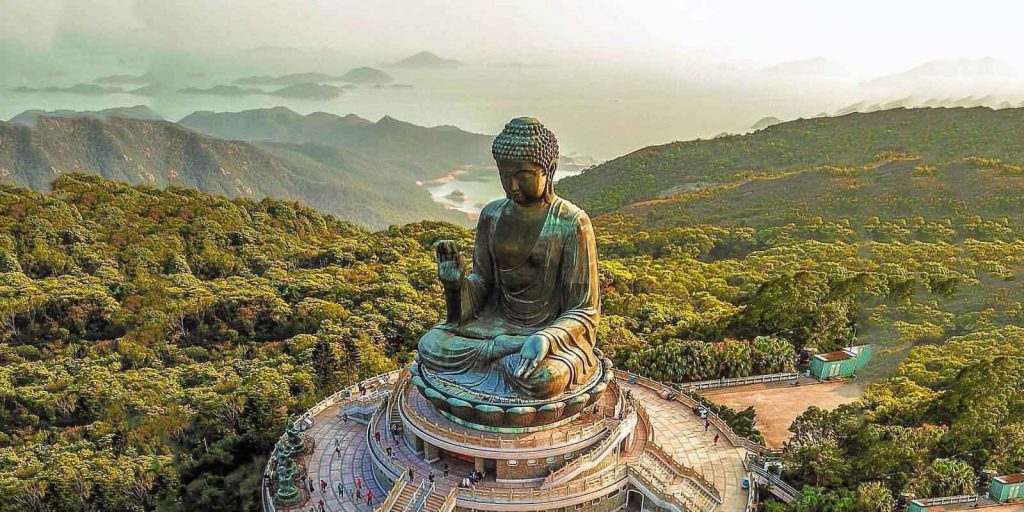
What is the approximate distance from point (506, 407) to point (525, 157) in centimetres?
591

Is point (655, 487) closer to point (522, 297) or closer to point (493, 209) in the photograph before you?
point (522, 297)

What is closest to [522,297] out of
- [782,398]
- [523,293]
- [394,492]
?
[523,293]

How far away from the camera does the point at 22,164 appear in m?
60.8

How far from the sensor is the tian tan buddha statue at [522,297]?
15078 millimetres

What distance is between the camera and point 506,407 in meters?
15.1

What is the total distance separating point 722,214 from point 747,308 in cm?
3097

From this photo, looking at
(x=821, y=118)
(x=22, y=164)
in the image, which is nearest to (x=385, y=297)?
(x=22, y=164)

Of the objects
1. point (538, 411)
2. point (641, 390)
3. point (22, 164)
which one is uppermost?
point (22, 164)

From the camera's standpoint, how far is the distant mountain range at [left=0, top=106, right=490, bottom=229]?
207ft

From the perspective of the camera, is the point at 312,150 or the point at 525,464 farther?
the point at 312,150

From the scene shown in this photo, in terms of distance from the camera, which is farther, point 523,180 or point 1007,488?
point 1007,488

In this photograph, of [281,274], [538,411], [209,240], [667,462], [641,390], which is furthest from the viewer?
[209,240]

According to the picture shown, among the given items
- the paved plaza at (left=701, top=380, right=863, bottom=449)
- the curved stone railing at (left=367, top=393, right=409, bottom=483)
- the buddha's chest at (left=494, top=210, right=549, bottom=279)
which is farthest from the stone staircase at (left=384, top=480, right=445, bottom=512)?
the paved plaza at (left=701, top=380, right=863, bottom=449)

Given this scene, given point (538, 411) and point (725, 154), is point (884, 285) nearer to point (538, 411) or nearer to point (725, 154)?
point (538, 411)
